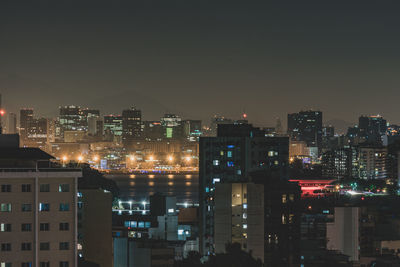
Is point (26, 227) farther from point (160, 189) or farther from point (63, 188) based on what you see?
point (160, 189)

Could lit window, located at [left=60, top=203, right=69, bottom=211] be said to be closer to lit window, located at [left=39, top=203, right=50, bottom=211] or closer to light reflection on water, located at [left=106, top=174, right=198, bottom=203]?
lit window, located at [left=39, top=203, right=50, bottom=211]

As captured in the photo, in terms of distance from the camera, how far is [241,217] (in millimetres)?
14766

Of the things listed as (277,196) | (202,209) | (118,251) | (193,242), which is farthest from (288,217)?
(202,209)

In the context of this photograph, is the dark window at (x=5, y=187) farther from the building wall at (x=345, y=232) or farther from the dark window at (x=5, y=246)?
the building wall at (x=345, y=232)

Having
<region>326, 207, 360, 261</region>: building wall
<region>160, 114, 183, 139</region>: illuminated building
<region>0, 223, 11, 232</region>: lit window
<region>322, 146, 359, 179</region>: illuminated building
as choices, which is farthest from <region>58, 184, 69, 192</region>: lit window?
<region>160, 114, 183, 139</region>: illuminated building

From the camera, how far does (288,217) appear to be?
1443 centimetres

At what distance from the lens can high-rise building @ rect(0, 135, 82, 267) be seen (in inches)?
312

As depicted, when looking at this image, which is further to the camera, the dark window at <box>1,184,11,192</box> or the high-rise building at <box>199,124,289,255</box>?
the high-rise building at <box>199,124,289,255</box>

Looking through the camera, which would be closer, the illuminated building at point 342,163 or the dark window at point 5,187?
the dark window at point 5,187

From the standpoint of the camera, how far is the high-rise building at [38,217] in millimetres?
7918

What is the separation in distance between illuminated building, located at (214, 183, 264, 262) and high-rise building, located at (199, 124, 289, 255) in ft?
17.4

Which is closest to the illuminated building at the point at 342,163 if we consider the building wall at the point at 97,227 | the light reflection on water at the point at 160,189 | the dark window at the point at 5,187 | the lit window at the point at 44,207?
the light reflection on water at the point at 160,189

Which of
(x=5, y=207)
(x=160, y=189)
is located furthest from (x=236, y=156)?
(x=160, y=189)

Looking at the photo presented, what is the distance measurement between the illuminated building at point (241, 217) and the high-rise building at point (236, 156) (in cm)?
531
